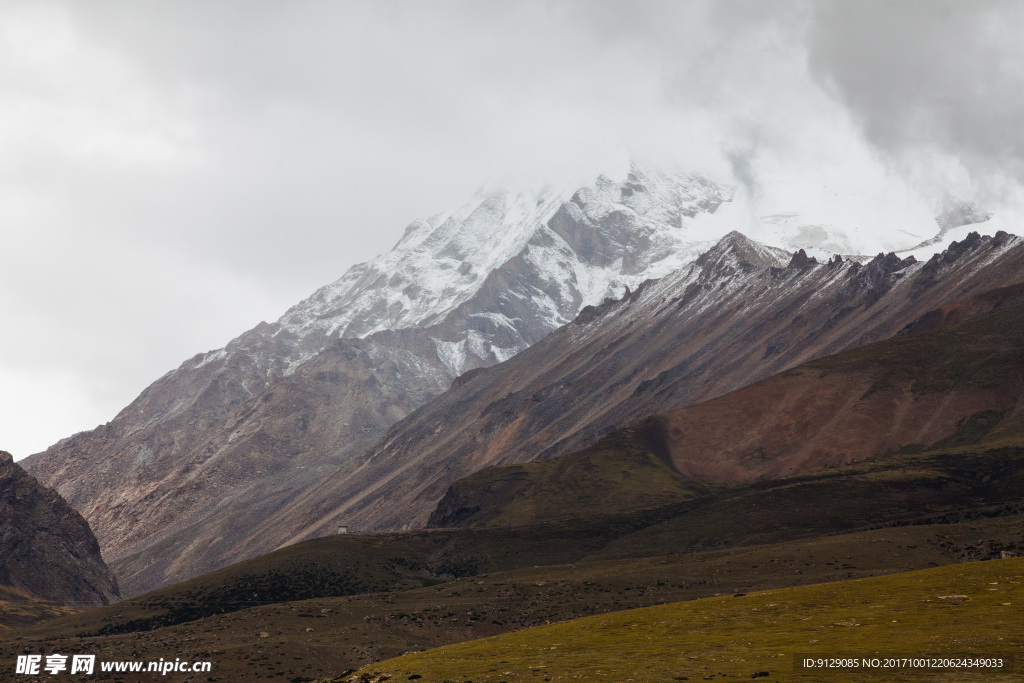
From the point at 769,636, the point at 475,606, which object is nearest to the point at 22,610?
the point at 475,606

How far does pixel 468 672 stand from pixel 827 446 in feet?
536

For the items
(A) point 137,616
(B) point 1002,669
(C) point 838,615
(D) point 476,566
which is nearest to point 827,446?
(D) point 476,566

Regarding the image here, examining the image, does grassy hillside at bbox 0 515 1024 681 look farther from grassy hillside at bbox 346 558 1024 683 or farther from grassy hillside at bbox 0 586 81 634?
grassy hillside at bbox 0 586 81 634

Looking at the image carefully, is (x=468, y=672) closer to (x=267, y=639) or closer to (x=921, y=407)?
(x=267, y=639)

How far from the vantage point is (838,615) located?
51.2 m

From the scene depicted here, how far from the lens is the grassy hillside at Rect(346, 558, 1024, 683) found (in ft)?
132

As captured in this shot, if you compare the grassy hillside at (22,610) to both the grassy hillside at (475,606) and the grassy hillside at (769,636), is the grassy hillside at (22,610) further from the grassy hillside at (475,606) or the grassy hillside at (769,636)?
the grassy hillside at (769,636)

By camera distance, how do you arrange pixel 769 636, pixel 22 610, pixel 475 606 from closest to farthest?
1. pixel 769 636
2. pixel 475 606
3. pixel 22 610

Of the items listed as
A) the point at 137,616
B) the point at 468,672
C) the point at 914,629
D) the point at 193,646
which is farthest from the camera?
the point at 137,616

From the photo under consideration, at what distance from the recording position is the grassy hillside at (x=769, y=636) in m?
40.1

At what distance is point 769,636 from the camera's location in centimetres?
4772

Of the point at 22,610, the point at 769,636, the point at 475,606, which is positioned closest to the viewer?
the point at 769,636

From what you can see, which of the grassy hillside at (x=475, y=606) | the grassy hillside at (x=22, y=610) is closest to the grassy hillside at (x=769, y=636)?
the grassy hillside at (x=475, y=606)

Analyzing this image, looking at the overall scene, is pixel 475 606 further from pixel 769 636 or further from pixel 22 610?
pixel 22 610
